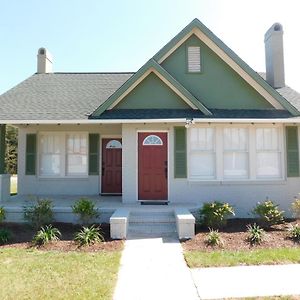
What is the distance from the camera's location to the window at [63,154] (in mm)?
13086

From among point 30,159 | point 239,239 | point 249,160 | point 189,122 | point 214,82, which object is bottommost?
point 239,239

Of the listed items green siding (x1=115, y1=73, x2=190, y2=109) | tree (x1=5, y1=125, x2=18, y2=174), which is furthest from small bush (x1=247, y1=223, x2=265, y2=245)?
tree (x1=5, y1=125, x2=18, y2=174)

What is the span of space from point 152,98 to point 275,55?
5.81m

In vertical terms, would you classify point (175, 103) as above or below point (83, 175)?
above

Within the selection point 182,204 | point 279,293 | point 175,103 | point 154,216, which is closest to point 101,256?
point 154,216

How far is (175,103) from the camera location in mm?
11609

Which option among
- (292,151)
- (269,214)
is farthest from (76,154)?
(292,151)

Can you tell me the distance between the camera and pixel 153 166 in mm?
11344

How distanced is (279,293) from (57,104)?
10.3m

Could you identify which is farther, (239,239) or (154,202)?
(154,202)

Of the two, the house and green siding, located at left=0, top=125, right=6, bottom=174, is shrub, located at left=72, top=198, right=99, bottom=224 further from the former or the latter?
Answer: green siding, located at left=0, top=125, right=6, bottom=174

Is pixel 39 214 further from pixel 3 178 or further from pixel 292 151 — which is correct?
pixel 292 151

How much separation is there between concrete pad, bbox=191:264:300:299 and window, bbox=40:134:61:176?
851 cm

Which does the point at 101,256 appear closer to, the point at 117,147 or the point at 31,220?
the point at 31,220
